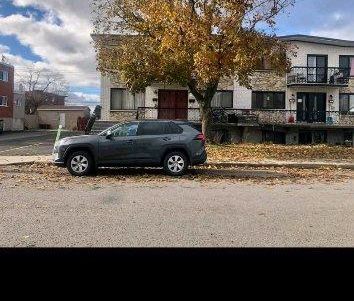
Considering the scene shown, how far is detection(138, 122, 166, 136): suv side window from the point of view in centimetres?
1423

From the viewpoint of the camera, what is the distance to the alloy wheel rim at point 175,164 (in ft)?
46.0

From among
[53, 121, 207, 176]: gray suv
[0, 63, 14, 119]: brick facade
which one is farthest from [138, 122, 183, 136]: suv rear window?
[0, 63, 14, 119]: brick facade

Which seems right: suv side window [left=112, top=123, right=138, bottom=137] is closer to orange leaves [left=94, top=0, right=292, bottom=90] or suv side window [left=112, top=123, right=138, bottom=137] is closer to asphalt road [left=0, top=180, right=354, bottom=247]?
asphalt road [left=0, top=180, right=354, bottom=247]

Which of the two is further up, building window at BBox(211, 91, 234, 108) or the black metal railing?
building window at BBox(211, 91, 234, 108)

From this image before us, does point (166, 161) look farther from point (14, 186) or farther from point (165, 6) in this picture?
point (165, 6)

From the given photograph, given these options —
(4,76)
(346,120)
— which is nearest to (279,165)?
(346,120)

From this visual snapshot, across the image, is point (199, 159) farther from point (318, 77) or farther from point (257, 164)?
point (318, 77)

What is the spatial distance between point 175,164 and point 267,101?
2135 cm

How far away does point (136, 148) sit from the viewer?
45.8 feet

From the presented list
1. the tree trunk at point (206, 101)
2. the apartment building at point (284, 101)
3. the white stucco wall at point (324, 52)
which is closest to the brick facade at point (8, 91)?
the apartment building at point (284, 101)

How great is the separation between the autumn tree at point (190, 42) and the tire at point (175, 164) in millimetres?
6591

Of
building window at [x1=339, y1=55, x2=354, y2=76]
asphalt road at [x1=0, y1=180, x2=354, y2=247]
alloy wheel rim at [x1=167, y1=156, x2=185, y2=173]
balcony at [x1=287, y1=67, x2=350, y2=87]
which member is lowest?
asphalt road at [x1=0, y1=180, x2=354, y2=247]

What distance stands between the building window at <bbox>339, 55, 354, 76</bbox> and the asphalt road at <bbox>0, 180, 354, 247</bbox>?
25.0 m
